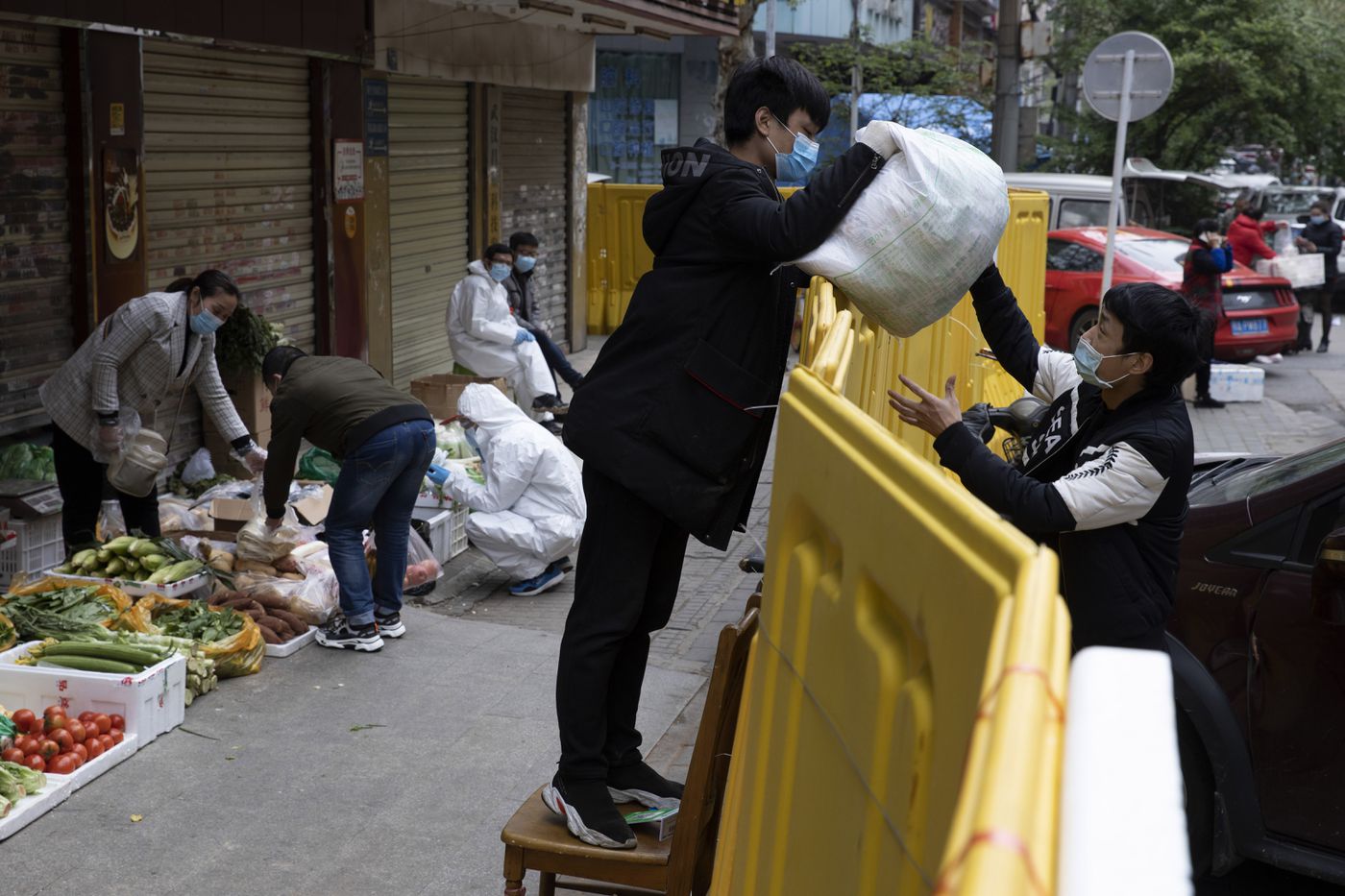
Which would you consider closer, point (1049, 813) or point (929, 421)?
point (1049, 813)

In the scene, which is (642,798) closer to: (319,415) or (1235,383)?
(319,415)

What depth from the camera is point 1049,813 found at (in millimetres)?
872

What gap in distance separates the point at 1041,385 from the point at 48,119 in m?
5.90

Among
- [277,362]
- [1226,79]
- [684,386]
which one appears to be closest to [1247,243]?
[1226,79]

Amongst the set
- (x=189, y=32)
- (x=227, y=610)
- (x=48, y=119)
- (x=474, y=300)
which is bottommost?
(x=227, y=610)

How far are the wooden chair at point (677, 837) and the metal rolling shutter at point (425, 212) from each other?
30.1 feet

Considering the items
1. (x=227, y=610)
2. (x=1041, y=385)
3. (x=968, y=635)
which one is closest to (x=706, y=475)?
(x=1041, y=385)

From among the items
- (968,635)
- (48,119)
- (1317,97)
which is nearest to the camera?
(968,635)

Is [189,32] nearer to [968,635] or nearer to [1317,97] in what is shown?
[968,635]

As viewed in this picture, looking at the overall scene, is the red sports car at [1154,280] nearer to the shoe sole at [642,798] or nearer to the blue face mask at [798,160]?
the blue face mask at [798,160]

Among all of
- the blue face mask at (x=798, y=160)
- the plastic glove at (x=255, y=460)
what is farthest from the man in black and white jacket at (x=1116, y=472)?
the plastic glove at (x=255, y=460)

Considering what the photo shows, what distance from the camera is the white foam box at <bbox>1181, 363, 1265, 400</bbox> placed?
585 inches

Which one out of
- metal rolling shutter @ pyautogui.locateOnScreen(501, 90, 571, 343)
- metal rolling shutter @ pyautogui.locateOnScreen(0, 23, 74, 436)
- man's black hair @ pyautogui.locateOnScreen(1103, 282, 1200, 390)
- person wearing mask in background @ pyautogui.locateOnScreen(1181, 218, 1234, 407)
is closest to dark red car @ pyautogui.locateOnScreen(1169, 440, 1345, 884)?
man's black hair @ pyautogui.locateOnScreen(1103, 282, 1200, 390)

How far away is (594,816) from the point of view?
3.32 m
